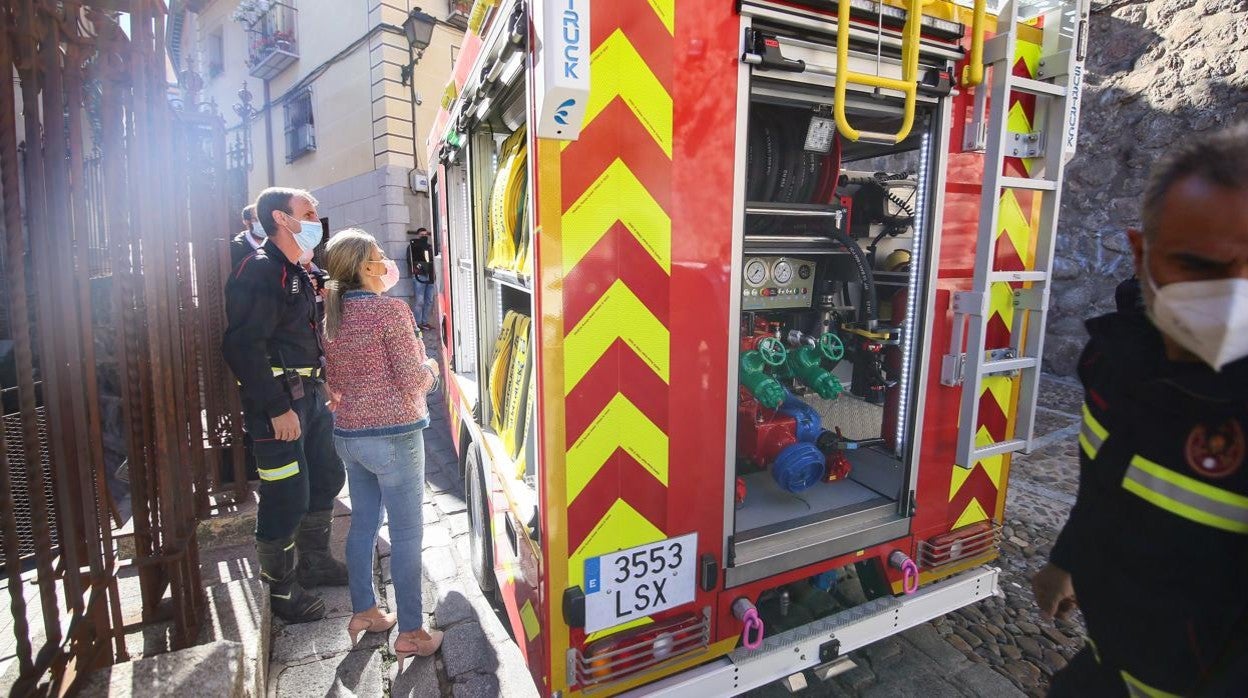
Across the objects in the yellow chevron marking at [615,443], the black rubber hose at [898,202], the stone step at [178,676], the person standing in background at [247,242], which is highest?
the black rubber hose at [898,202]

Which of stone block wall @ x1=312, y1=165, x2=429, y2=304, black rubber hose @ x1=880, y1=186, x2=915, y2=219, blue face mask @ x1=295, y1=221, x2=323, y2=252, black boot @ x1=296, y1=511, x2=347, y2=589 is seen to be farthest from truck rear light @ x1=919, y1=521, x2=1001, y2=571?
stone block wall @ x1=312, y1=165, x2=429, y2=304

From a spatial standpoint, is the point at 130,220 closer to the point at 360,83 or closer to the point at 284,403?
the point at 284,403

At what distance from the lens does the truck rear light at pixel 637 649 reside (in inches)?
73.2

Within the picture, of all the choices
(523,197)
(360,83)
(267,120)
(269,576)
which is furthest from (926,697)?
(267,120)

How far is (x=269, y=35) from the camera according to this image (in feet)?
39.8

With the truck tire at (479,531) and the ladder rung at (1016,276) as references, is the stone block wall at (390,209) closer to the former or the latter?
the truck tire at (479,531)

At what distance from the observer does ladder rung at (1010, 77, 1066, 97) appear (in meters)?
2.15

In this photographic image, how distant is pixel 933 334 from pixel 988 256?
1.09 ft

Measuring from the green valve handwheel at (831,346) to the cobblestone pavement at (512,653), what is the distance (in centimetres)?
130

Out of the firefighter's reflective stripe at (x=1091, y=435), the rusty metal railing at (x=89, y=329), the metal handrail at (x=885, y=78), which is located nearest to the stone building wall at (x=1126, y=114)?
the metal handrail at (x=885, y=78)

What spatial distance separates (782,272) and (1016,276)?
0.95m

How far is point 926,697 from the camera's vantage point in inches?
94.1

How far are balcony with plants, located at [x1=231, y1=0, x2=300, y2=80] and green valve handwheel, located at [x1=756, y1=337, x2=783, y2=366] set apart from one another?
1280 cm

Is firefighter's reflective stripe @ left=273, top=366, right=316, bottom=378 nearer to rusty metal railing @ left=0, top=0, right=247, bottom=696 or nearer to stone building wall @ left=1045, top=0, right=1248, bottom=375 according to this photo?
rusty metal railing @ left=0, top=0, right=247, bottom=696
